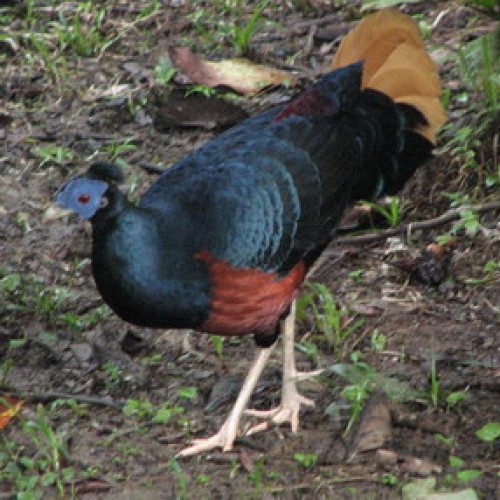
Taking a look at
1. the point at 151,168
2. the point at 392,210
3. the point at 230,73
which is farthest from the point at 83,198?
the point at 230,73

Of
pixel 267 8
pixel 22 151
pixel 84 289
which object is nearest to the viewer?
pixel 84 289

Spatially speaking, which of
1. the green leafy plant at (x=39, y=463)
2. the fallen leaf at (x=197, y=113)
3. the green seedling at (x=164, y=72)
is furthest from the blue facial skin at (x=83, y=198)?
the green seedling at (x=164, y=72)

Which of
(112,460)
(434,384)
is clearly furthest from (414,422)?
(112,460)

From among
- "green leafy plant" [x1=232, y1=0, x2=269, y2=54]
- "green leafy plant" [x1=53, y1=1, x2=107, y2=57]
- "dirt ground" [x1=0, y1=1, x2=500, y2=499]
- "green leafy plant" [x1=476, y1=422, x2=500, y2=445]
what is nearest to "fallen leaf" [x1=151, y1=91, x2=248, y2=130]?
"dirt ground" [x1=0, y1=1, x2=500, y2=499]

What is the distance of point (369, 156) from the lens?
5.14 meters

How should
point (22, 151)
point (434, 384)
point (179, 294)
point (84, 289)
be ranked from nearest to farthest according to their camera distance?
point (179, 294)
point (434, 384)
point (84, 289)
point (22, 151)

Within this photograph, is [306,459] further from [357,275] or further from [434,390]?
[357,275]

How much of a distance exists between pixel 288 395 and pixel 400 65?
1.49 m

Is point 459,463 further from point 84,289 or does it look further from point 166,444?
point 84,289

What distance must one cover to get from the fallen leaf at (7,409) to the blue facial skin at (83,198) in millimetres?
921

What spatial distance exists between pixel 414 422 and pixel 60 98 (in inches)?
132

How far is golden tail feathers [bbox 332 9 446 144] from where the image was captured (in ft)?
17.3

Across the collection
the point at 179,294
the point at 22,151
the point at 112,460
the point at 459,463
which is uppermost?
the point at 179,294

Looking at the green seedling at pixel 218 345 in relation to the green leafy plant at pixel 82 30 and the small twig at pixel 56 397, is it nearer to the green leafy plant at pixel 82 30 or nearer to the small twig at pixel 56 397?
the small twig at pixel 56 397
